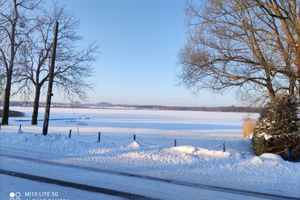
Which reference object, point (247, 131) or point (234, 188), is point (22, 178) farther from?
point (247, 131)

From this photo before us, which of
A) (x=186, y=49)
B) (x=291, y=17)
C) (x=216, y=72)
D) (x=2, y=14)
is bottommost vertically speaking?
(x=216, y=72)

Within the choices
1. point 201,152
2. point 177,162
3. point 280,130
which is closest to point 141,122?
point 280,130

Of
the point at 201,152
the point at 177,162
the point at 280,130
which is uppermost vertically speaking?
the point at 280,130

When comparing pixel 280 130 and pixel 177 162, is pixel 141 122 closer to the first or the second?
pixel 280 130

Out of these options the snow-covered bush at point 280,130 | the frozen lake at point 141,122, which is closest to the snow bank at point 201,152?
the snow-covered bush at point 280,130

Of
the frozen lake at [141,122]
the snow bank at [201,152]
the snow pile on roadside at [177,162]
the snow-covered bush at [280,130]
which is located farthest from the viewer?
the frozen lake at [141,122]

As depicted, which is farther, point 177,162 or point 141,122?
point 141,122

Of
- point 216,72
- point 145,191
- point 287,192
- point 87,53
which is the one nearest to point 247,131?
point 216,72

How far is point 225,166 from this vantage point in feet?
40.4

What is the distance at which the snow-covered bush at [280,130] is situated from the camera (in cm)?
1588

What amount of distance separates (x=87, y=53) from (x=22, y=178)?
2529 cm

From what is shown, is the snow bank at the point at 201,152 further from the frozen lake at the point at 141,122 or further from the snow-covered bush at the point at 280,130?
the frozen lake at the point at 141,122

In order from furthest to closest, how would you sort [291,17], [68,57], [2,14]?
[68,57] → [2,14] → [291,17]

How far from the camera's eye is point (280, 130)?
52.7 feet
